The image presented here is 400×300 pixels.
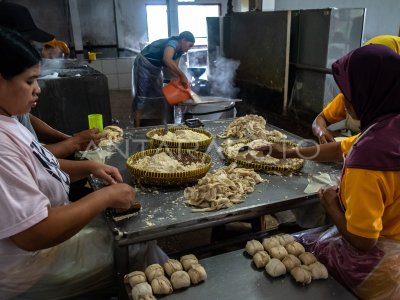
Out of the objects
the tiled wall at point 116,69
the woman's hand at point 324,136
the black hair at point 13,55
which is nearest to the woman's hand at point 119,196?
the black hair at point 13,55

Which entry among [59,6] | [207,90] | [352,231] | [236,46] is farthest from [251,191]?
[59,6]

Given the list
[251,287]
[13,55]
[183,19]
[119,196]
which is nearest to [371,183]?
[251,287]

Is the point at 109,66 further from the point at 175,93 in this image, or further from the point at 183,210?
the point at 183,210

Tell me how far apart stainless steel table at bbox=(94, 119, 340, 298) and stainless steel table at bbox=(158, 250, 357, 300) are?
0.66 feet

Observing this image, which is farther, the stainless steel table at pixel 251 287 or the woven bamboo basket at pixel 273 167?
the woven bamboo basket at pixel 273 167

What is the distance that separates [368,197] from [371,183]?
0.05 meters

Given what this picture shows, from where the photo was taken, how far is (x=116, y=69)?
27.1 feet

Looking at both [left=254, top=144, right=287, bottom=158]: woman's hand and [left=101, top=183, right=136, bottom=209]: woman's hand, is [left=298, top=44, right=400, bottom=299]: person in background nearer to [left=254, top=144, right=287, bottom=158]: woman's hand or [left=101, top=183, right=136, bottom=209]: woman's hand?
[left=254, top=144, right=287, bottom=158]: woman's hand

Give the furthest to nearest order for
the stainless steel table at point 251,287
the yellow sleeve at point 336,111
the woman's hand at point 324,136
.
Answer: the yellow sleeve at point 336,111
the woman's hand at point 324,136
the stainless steel table at point 251,287

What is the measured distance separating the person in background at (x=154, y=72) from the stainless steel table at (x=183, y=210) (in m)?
2.92

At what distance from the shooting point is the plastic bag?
49.7 inches

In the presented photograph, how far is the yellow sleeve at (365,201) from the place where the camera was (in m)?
1.15

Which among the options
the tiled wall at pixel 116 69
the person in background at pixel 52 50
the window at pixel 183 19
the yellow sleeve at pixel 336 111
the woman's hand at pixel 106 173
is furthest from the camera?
the window at pixel 183 19

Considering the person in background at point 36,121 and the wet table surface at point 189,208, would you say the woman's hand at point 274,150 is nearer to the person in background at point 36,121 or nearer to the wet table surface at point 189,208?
the wet table surface at point 189,208
